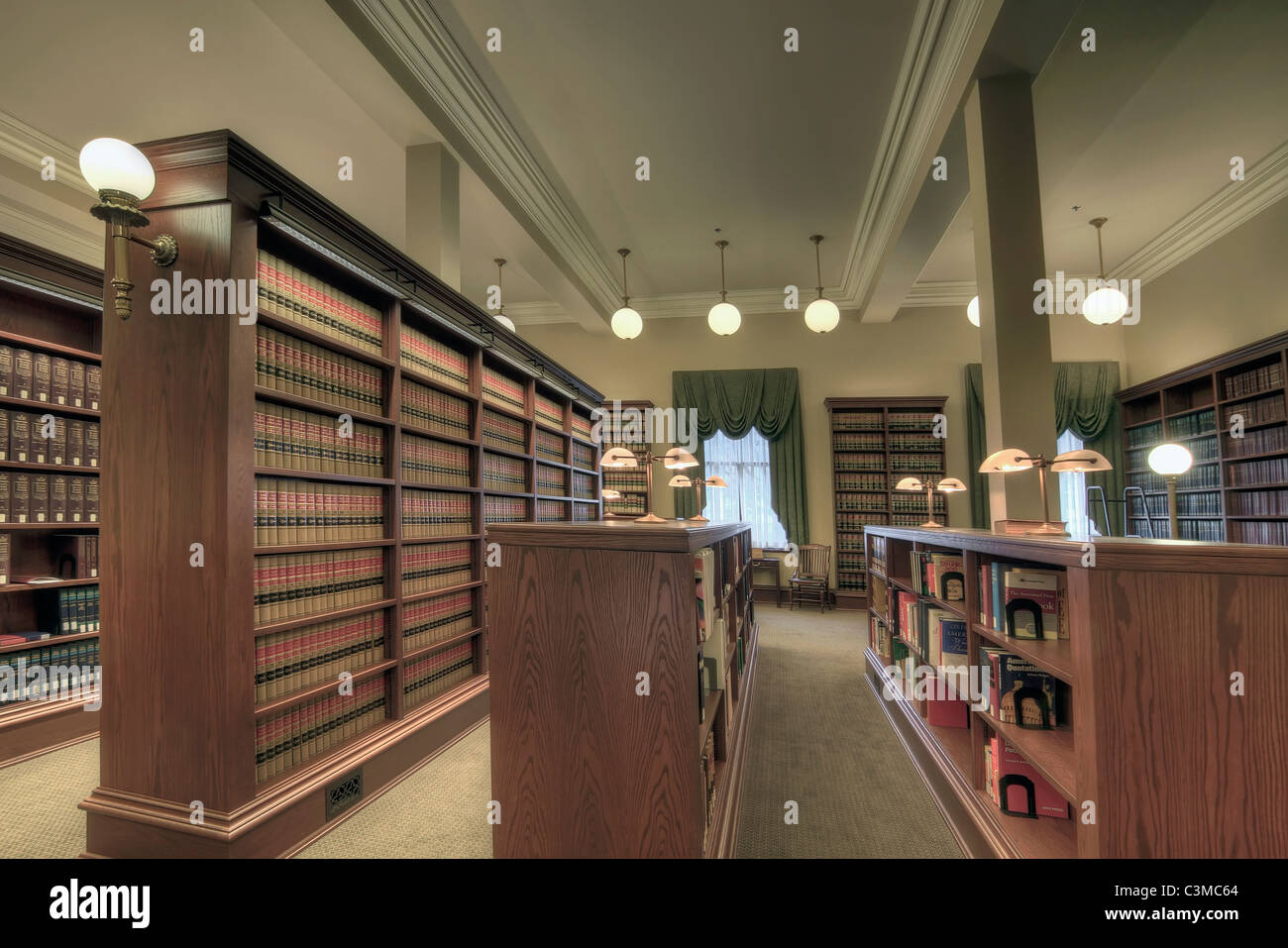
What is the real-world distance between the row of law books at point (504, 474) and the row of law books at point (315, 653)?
1355 mm

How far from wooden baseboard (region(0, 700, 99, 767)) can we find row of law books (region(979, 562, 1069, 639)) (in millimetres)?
4701

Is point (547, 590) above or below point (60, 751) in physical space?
above

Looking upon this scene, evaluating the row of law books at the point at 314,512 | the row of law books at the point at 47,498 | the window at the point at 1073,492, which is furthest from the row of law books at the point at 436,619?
the window at the point at 1073,492

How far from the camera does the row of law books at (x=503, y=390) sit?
400cm

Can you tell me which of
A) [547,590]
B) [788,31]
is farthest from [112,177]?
[788,31]

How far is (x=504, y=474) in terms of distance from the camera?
14.1 feet

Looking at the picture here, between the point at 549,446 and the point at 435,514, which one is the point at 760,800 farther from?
the point at 549,446

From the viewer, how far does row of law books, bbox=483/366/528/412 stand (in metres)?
4.00

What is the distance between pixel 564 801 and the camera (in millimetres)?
1670

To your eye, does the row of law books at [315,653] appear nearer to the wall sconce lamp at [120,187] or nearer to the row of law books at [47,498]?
the wall sconce lamp at [120,187]

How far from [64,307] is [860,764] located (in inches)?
213

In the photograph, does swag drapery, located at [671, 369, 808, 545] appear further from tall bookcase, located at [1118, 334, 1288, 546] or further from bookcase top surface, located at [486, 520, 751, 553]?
bookcase top surface, located at [486, 520, 751, 553]

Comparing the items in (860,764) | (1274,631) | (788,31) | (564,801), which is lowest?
(860,764)

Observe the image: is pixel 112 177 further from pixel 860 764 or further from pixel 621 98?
pixel 860 764
